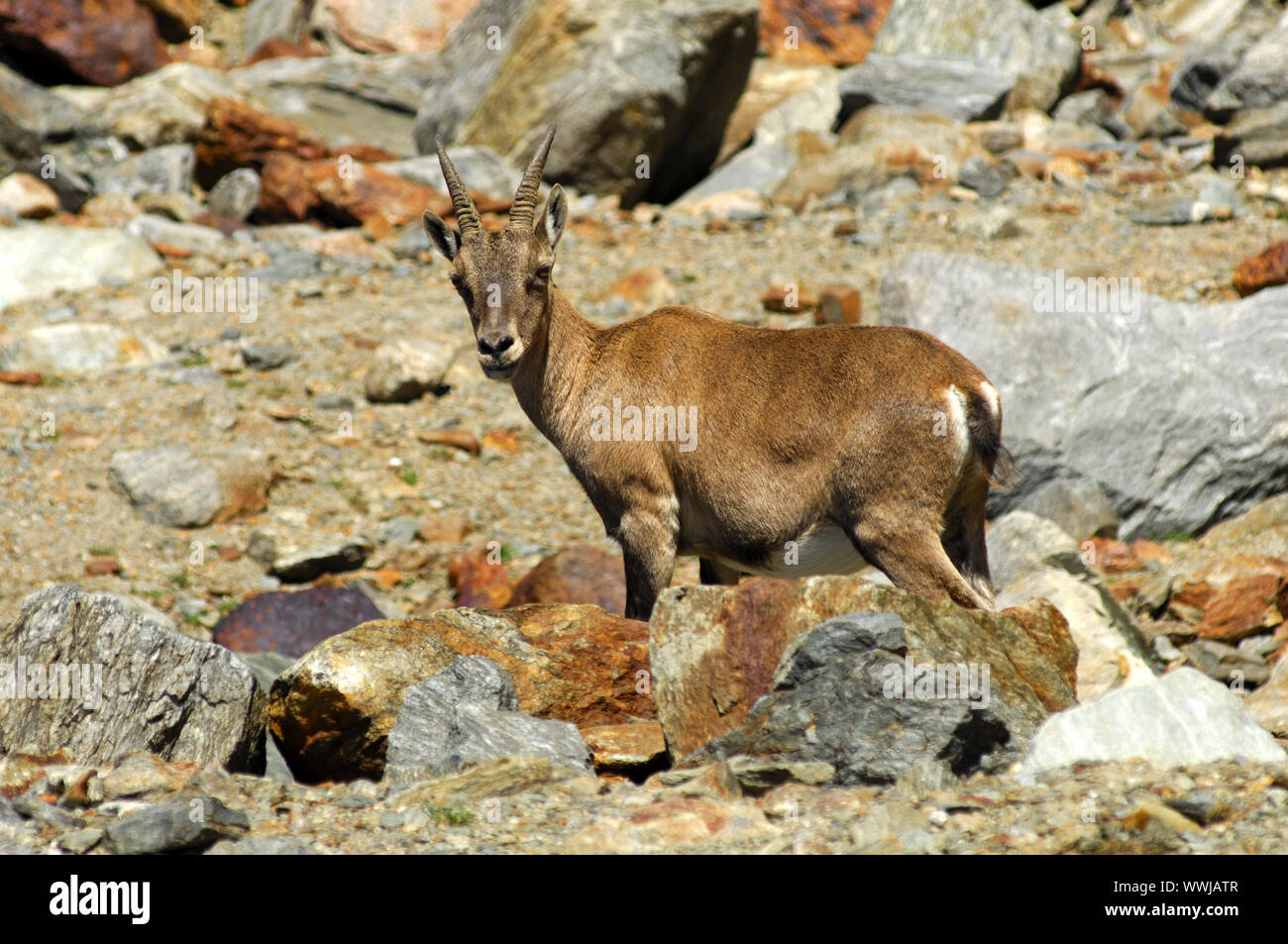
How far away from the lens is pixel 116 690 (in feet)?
24.9

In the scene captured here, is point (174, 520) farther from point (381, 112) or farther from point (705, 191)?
point (381, 112)

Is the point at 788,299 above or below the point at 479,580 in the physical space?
above

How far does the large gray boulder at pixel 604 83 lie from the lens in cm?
2120

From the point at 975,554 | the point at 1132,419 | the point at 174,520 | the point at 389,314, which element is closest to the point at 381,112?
the point at 389,314

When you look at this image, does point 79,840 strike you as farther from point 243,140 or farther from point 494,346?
point 243,140

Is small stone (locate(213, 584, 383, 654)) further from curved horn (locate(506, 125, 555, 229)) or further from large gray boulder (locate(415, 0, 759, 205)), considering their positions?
large gray boulder (locate(415, 0, 759, 205))

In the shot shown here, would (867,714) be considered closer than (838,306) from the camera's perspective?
Yes
